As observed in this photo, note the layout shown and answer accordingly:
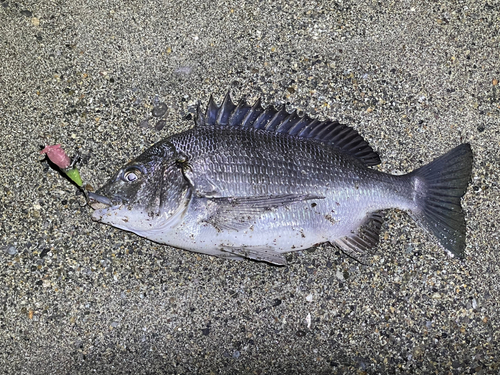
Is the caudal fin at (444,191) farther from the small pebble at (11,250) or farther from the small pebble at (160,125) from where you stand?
the small pebble at (11,250)

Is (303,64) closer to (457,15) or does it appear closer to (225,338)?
(457,15)

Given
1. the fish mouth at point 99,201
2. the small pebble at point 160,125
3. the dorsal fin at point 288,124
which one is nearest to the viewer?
the fish mouth at point 99,201

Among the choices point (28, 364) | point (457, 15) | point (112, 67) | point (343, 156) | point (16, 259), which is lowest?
point (28, 364)

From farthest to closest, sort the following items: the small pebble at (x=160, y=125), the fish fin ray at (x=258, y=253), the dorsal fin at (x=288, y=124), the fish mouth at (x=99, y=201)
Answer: the small pebble at (x=160, y=125), the dorsal fin at (x=288, y=124), the fish fin ray at (x=258, y=253), the fish mouth at (x=99, y=201)

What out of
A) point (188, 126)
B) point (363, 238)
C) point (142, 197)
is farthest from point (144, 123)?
point (363, 238)

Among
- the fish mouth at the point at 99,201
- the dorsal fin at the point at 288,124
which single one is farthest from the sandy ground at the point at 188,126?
the fish mouth at the point at 99,201


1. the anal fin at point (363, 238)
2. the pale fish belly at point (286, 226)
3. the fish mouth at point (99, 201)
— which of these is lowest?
the anal fin at point (363, 238)

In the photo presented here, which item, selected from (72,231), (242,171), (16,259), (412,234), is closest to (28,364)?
(16,259)
